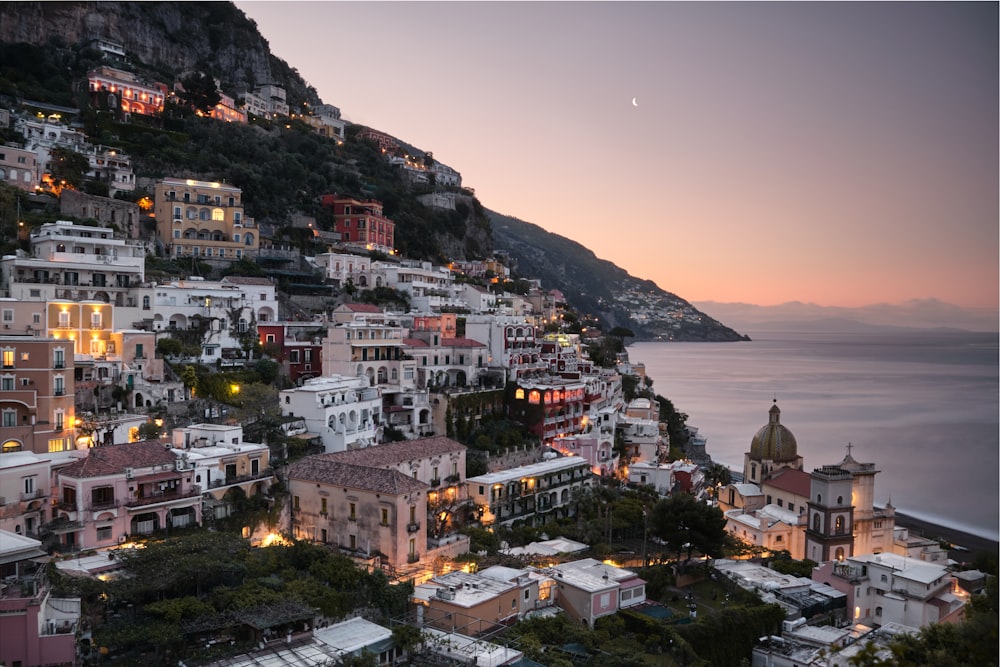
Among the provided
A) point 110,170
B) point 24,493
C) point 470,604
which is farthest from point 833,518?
point 110,170

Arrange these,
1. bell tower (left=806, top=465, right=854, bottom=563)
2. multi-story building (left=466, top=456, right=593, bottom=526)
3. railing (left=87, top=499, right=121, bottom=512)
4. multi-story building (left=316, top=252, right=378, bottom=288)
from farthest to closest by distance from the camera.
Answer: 1. multi-story building (left=316, top=252, right=378, bottom=288)
2. bell tower (left=806, top=465, right=854, bottom=563)
3. multi-story building (left=466, top=456, right=593, bottom=526)
4. railing (left=87, top=499, right=121, bottom=512)

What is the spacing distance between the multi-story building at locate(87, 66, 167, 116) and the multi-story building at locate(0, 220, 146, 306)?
24.6 m

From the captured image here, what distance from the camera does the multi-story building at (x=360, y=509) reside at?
2455 centimetres

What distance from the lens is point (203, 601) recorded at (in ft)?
63.6

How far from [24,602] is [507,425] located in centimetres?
2453

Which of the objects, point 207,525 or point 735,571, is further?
point 735,571

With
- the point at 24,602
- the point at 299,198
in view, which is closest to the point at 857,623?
the point at 24,602

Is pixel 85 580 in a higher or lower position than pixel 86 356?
lower

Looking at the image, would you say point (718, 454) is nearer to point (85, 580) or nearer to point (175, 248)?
point (175, 248)

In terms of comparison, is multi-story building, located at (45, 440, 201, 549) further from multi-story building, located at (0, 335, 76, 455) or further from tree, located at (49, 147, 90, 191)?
tree, located at (49, 147, 90, 191)

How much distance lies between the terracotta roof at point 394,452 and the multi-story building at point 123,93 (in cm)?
4181

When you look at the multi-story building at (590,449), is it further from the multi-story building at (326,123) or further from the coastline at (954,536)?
the multi-story building at (326,123)

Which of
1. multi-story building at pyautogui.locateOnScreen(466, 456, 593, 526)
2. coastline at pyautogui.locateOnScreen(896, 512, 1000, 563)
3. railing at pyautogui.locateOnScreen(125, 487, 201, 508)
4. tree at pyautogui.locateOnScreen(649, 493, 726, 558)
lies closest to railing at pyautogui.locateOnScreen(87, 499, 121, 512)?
railing at pyautogui.locateOnScreen(125, 487, 201, 508)

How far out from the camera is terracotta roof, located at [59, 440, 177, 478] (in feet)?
73.9
